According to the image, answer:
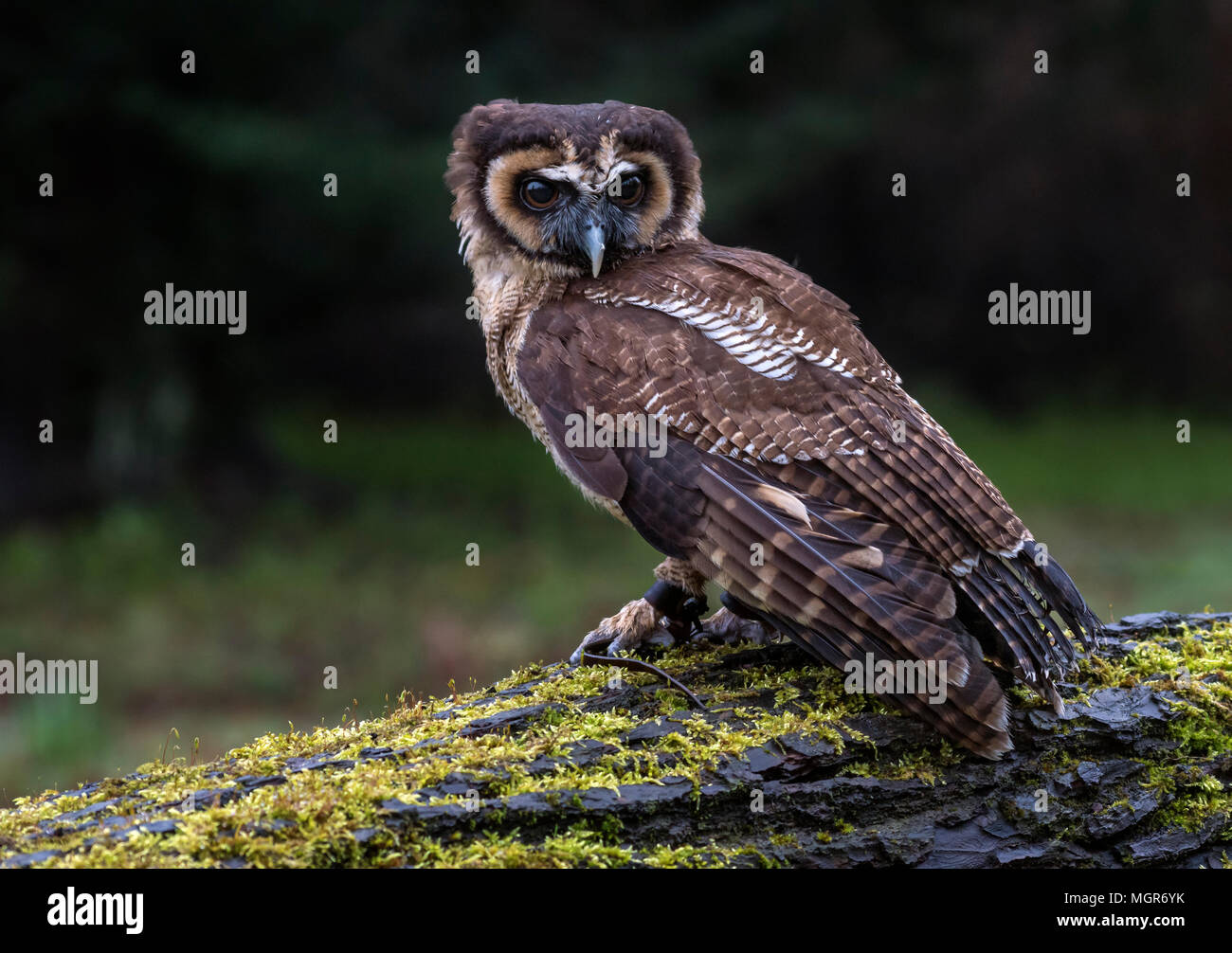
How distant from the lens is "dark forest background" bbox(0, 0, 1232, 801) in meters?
9.45

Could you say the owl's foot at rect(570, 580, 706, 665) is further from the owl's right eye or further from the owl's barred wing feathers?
the owl's right eye

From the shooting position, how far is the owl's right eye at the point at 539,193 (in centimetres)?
443

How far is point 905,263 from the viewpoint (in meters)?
17.7

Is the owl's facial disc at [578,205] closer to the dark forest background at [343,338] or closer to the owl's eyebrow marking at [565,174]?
the owl's eyebrow marking at [565,174]

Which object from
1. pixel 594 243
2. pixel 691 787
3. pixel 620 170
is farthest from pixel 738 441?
pixel 620 170

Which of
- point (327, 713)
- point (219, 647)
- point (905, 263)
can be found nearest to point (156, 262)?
point (219, 647)

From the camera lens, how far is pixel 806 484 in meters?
3.72

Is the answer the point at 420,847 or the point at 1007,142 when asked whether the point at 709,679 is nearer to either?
the point at 420,847

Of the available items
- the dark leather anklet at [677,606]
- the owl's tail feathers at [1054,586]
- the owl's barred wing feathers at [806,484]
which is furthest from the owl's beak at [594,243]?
the owl's tail feathers at [1054,586]

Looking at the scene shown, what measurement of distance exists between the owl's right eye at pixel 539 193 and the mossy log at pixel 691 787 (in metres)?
1.75

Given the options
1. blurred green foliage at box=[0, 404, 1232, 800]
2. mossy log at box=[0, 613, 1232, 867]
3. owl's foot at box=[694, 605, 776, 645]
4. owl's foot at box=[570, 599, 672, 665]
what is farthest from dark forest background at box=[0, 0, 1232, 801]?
mossy log at box=[0, 613, 1232, 867]

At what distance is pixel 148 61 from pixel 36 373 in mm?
3638

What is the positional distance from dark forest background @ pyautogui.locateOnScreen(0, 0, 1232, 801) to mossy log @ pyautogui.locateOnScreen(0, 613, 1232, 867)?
4.81 meters

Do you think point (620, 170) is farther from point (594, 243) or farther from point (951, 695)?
point (951, 695)
